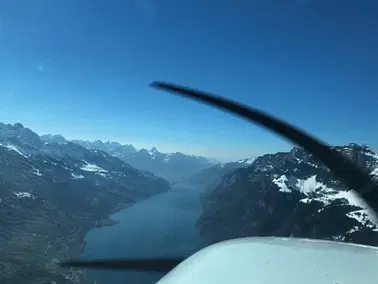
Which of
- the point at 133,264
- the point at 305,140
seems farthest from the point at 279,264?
the point at 133,264

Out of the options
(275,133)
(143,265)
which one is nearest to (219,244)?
(143,265)

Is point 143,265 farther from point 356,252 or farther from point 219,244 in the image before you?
point 356,252

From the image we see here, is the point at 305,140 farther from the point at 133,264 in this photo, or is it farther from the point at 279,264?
the point at 133,264

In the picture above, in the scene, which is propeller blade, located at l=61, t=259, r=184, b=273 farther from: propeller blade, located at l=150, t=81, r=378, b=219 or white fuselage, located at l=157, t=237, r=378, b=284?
propeller blade, located at l=150, t=81, r=378, b=219

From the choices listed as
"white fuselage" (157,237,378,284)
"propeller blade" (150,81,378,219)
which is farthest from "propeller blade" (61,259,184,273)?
"propeller blade" (150,81,378,219)

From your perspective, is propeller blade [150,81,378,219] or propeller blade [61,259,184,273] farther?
propeller blade [61,259,184,273]

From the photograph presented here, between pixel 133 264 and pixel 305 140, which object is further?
pixel 133 264
